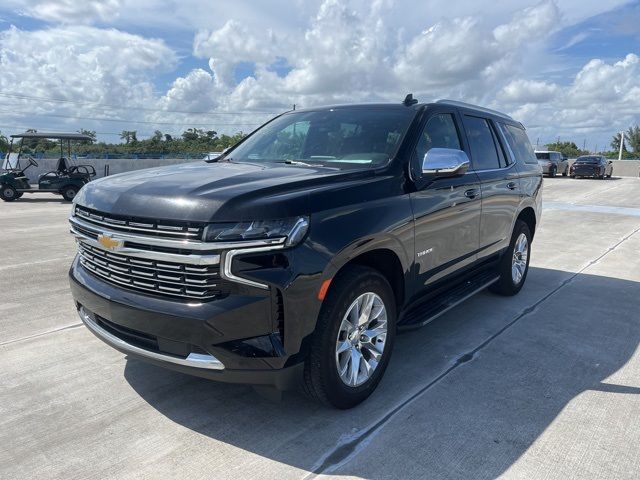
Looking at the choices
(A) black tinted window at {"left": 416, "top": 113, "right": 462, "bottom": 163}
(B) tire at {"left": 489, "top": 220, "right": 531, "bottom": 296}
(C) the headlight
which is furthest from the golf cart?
Result: (C) the headlight

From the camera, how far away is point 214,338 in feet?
8.97

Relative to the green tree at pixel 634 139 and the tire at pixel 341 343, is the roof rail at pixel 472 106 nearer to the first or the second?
the tire at pixel 341 343

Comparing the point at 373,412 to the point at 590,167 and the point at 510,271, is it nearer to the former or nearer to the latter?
the point at 510,271

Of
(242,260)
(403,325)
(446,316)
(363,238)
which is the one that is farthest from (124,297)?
(446,316)

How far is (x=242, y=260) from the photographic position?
2715mm

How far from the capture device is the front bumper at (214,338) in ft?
8.92

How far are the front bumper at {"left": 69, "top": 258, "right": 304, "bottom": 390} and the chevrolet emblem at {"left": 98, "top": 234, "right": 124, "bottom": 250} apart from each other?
28 centimetres

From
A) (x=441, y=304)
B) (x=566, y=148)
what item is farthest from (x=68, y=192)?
(x=566, y=148)

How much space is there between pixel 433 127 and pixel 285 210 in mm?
1994

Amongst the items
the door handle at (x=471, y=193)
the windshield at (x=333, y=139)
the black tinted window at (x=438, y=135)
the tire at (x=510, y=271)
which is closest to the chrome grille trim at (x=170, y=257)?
A: the windshield at (x=333, y=139)

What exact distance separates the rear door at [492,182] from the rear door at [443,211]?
0.18 m

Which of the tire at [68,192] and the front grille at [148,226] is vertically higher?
the front grille at [148,226]

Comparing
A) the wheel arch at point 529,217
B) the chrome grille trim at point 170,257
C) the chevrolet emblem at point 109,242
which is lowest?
the wheel arch at point 529,217

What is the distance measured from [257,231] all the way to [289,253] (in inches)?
8.0
